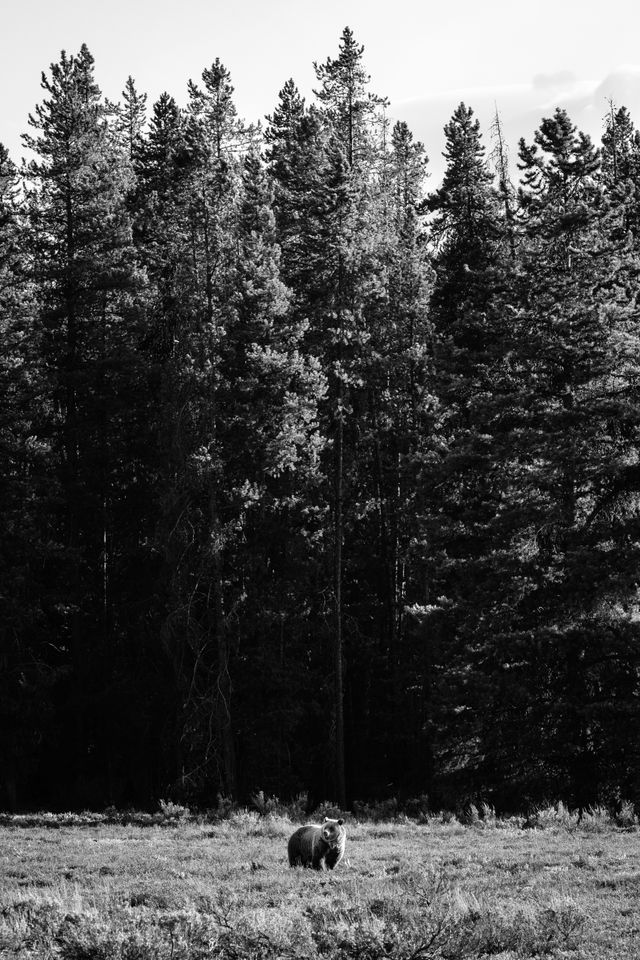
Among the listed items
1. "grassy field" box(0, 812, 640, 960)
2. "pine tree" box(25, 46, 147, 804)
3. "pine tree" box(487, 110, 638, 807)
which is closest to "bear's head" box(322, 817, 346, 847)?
"grassy field" box(0, 812, 640, 960)

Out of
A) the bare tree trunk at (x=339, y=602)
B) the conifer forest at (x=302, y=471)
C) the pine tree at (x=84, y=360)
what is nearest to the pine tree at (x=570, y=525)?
the conifer forest at (x=302, y=471)

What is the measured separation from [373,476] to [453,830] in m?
21.1

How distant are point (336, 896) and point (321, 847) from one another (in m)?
2.33

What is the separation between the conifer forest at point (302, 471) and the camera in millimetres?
24562

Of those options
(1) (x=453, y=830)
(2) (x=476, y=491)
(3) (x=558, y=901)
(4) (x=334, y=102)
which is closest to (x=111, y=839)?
(1) (x=453, y=830)

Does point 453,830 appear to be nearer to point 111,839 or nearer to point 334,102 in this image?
point 111,839

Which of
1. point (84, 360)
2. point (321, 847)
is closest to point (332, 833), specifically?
point (321, 847)

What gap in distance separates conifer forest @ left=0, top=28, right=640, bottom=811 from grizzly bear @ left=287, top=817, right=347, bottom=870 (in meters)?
10.8

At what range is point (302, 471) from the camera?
31.2 m

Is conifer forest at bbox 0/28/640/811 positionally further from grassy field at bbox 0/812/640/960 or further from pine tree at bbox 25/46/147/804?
grassy field at bbox 0/812/640/960

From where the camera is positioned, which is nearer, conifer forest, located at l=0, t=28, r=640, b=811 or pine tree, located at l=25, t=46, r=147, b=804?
conifer forest, located at l=0, t=28, r=640, b=811

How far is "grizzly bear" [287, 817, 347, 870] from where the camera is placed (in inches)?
529

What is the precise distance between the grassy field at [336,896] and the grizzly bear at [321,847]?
278mm

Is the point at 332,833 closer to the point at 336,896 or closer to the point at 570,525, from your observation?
the point at 336,896
